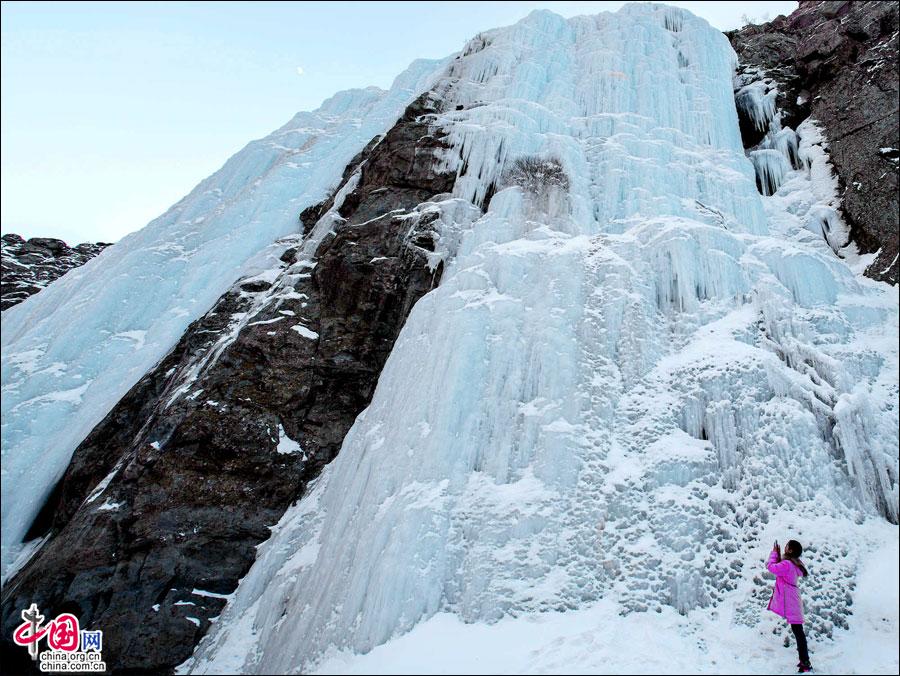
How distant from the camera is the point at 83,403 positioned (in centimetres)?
1507

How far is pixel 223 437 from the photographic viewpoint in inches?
477

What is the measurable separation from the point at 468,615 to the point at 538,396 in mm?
3743

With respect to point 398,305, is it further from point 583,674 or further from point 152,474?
point 583,674

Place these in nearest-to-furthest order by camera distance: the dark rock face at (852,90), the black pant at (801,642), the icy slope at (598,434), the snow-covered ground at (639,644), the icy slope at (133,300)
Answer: the black pant at (801,642), the snow-covered ground at (639,644), the icy slope at (598,434), the dark rock face at (852,90), the icy slope at (133,300)

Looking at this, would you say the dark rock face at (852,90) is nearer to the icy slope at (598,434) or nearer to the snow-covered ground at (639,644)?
the icy slope at (598,434)

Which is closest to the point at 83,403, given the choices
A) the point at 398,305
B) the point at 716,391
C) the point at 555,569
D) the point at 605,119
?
the point at 398,305

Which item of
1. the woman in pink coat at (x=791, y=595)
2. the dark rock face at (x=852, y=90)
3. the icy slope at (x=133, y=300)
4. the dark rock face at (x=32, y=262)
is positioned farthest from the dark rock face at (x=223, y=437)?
the dark rock face at (x=32, y=262)

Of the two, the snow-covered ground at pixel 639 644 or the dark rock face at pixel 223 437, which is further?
the dark rock face at pixel 223 437

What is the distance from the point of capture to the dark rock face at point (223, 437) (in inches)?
419

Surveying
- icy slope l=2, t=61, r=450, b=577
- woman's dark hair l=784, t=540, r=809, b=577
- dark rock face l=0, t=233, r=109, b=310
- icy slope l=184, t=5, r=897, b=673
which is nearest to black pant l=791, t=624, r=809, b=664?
woman's dark hair l=784, t=540, r=809, b=577

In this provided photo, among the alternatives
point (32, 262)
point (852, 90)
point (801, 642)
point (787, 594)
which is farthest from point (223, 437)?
point (32, 262)

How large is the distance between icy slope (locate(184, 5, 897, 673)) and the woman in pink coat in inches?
31.1

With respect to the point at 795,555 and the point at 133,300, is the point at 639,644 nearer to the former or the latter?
the point at 795,555

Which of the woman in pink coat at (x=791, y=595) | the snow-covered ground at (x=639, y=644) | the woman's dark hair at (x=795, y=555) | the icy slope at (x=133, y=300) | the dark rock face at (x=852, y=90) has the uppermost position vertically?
the dark rock face at (x=852, y=90)
